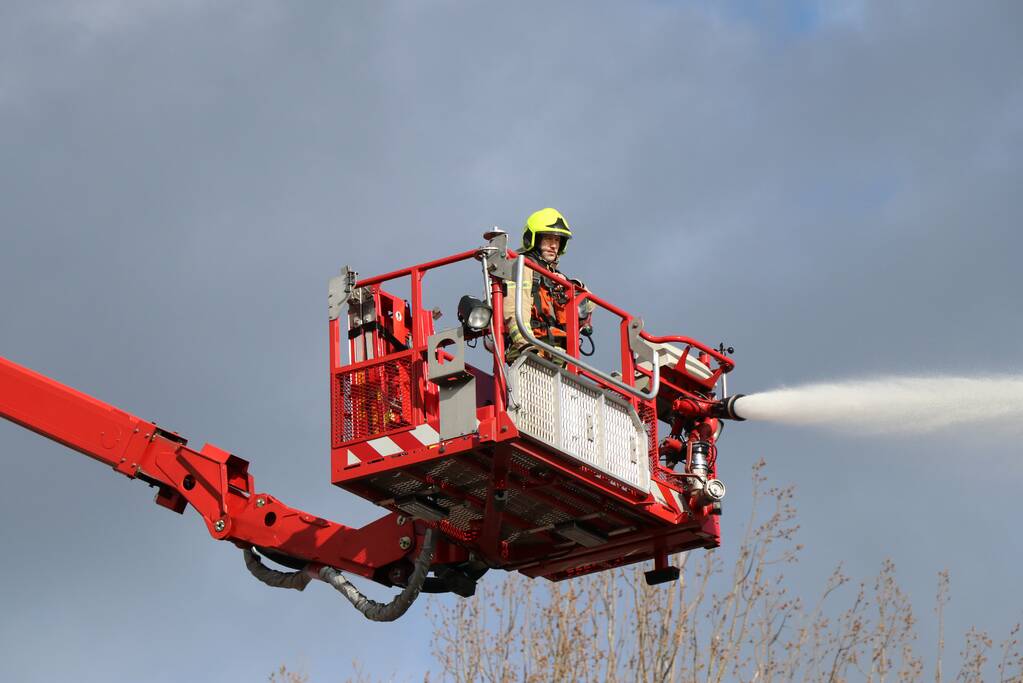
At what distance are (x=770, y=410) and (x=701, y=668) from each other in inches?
284

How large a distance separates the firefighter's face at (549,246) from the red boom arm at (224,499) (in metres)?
2.48

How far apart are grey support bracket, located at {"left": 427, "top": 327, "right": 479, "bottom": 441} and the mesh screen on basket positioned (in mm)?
335

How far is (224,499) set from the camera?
1791cm

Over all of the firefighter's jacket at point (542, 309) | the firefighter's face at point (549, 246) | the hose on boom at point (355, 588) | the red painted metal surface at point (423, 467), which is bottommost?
the hose on boom at point (355, 588)

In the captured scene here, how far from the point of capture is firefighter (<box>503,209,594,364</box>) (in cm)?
1680

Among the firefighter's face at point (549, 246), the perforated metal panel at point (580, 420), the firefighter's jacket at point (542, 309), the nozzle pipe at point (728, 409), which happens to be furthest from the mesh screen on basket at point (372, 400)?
the nozzle pipe at point (728, 409)

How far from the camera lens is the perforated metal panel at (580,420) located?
53.3 feet

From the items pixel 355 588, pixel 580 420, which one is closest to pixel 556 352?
pixel 580 420

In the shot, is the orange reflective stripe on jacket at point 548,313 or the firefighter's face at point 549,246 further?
the firefighter's face at point 549,246

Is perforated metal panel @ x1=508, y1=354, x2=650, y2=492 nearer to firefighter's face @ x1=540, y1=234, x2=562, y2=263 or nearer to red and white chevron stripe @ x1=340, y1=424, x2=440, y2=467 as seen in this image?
red and white chevron stripe @ x1=340, y1=424, x2=440, y2=467

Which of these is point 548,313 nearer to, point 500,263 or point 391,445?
point 500,263

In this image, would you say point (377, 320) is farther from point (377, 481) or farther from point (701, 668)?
point (701, 668)

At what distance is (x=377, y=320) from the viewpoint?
57.3ft

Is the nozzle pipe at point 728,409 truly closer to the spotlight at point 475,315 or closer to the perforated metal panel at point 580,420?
the perforated metal panel at point 580,420
